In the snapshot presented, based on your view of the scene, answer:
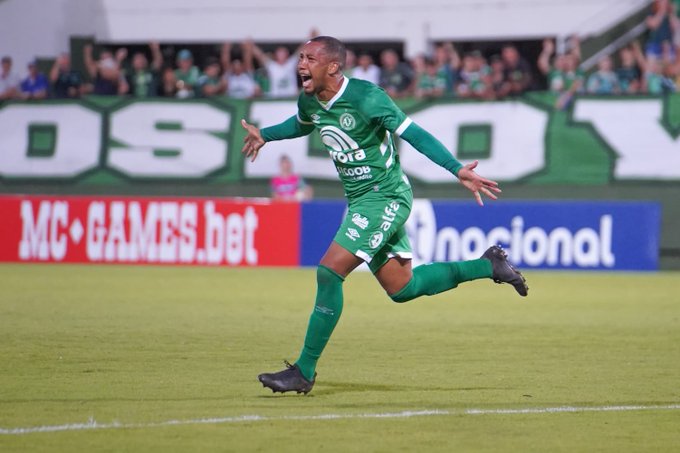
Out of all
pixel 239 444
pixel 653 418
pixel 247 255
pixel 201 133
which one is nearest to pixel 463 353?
pixel 653 418

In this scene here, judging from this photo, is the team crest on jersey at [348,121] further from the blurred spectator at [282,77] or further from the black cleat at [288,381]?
the blurred spectator at [282,77]

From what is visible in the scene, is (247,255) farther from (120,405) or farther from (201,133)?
(120,405)

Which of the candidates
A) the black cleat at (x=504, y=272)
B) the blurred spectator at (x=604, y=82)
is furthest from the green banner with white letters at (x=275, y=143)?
the black cleat at (x=504, y=272)

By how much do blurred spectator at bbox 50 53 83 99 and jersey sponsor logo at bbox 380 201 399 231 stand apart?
15950 mm

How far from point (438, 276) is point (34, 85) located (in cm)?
1660

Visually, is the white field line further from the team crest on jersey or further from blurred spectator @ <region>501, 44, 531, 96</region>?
blurred spectator @ <region>501, 44, 531, 96</region>

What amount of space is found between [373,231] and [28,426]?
2.50 meters

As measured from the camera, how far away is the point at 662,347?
1063 cm

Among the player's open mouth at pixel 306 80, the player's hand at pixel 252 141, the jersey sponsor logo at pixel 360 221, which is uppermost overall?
the player's open mouth at pixel 306 80

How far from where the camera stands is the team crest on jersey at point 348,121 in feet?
26.1

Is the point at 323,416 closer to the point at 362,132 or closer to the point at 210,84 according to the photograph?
the point at 362,132

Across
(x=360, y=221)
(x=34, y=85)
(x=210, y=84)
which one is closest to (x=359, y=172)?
(x=360, y=221)

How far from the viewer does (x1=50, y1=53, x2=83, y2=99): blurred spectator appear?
23281 millimetres

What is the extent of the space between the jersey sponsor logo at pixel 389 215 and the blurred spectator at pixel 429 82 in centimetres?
Result: 1360
